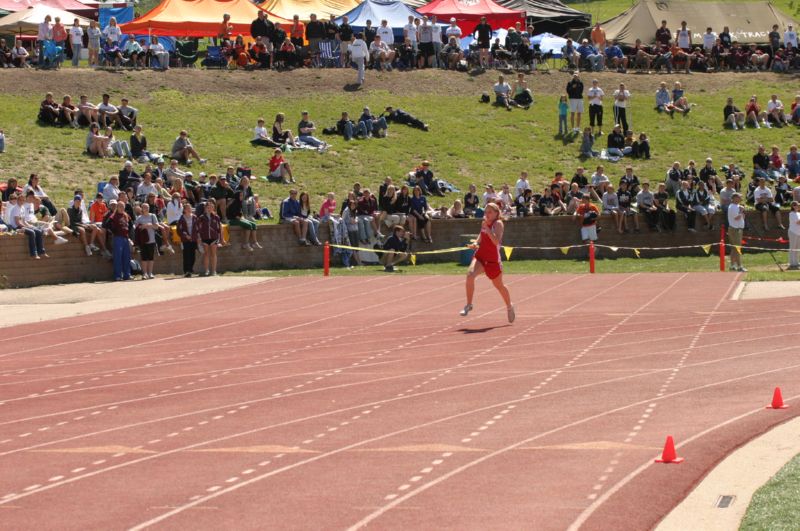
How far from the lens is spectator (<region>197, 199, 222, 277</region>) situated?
2811 centimetres

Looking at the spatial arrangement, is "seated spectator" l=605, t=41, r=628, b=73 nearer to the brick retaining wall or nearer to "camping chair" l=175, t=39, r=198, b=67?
"camping chair" l=175, t=39, r=198, b=67

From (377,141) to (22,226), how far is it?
14044 millimetres

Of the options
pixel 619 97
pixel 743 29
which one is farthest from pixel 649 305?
pixel 743 29

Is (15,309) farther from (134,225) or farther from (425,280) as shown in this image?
(425,280)

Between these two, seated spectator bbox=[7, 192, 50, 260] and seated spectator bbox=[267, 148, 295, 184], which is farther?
seated spectator bbox=[267, 148, 295, 184]

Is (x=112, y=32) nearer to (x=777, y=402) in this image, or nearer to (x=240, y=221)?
(x=240, y=221)

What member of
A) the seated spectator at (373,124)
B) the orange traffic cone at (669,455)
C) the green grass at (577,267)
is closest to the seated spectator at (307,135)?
the seated spectator at (373,124)

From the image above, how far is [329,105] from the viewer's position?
134 feet

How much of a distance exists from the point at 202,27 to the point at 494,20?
422 inches

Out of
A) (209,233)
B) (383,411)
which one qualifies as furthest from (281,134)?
(383,411)

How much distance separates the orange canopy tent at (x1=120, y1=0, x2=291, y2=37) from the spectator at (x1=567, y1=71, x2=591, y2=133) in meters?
10.3

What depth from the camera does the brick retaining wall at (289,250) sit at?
26.7 meters

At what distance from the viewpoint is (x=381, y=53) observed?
143ft

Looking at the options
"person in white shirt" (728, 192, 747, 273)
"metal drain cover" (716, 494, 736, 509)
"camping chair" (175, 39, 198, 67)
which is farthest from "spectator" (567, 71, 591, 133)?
"metal drain cover" (716, 494, 736, 509)
